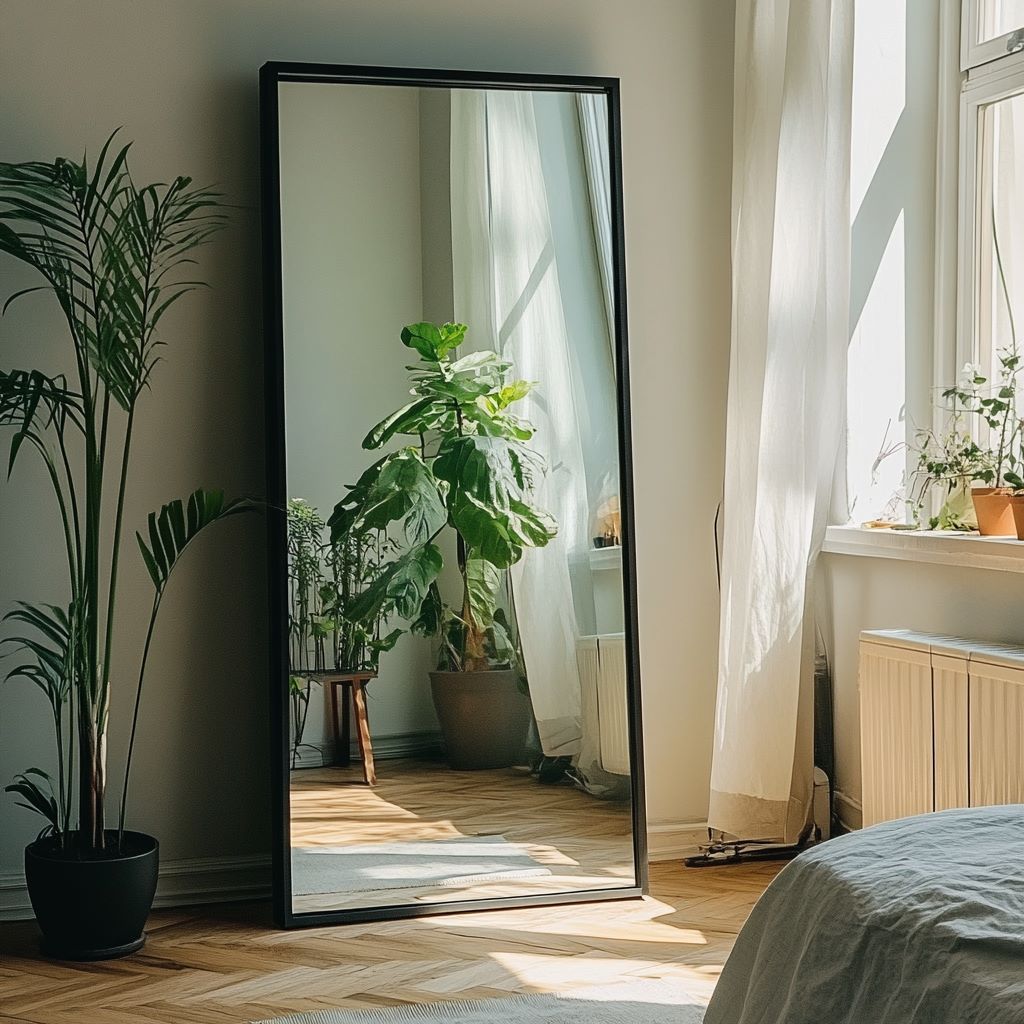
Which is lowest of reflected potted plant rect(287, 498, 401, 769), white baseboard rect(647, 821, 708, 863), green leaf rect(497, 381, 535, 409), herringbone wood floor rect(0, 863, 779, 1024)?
herringbone wood floor rect(0, 863, 779, 1024)

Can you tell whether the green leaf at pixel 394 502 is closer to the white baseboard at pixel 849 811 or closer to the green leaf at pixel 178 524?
the green leaf at pixel 178 524

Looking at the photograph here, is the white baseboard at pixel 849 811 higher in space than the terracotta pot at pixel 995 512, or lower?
lower

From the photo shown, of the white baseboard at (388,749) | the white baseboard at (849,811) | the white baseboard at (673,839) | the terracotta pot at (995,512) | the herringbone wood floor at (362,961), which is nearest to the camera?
the herringbone wood floor at (362,961)

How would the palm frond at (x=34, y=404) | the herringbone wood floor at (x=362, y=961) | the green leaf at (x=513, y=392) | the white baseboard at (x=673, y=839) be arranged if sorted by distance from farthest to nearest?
1. the white baseboard at (x=673, y=839)
2. the green leaf at (x=513, y=392)
3. the palm frond at (x=34, y=404)
4. the herringbone wood floor at (x=362, y=961)

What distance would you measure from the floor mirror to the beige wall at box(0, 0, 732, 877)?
19cm

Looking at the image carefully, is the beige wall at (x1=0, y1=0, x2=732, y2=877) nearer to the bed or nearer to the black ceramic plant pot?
the black ceramic plant pot

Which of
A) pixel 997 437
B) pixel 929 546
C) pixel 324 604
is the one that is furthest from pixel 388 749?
pixel 997 437

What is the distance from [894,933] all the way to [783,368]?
2.17 meters

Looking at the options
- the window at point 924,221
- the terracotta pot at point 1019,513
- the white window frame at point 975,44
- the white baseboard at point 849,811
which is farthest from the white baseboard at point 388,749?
the white window frame at point 975,44

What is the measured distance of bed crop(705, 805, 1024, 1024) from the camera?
1.47 m

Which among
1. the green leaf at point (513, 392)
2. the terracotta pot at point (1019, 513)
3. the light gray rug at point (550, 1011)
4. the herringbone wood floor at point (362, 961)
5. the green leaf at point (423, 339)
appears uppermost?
the green leaf at point (423, 339)

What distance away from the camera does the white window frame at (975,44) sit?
132 inches

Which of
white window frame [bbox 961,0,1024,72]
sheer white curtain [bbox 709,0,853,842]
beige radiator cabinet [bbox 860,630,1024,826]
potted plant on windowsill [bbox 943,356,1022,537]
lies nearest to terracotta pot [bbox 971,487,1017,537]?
potted plant on windowsill [bbox 943,356,1022,537]

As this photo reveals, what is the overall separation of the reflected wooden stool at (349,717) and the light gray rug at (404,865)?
194 mm
